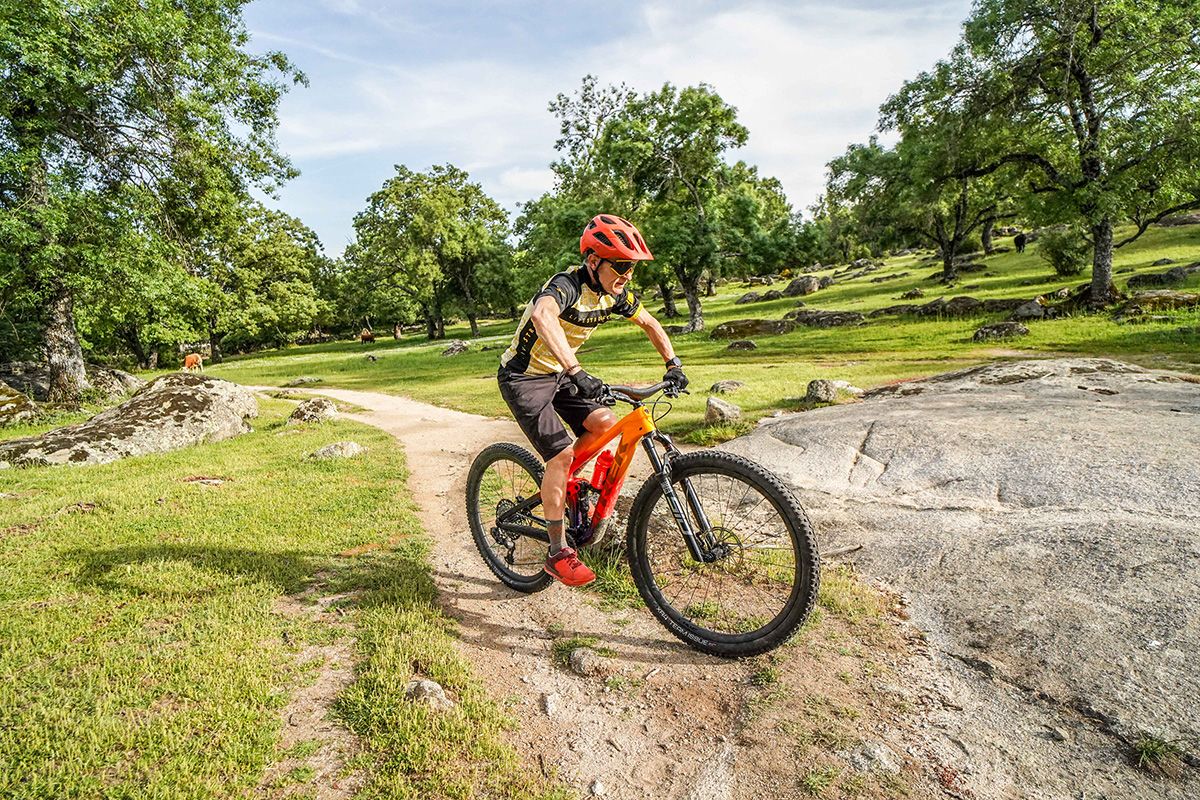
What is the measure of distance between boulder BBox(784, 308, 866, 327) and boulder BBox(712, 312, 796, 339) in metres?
1.06

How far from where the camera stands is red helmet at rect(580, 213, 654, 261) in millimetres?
4391

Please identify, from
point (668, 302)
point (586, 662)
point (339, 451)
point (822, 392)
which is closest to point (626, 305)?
point (586, 662)

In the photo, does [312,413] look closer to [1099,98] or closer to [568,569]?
[568,569]

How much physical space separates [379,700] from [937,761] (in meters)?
3.42

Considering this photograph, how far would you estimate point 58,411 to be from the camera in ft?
59.0

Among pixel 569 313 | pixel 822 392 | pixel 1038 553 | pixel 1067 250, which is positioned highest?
pixel 1067 250

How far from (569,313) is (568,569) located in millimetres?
2220

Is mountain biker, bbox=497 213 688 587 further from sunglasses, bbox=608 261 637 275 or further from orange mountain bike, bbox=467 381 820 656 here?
orange mountain bike, bbox=467 381 820 656

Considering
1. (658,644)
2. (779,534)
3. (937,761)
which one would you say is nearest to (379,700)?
(658,644)

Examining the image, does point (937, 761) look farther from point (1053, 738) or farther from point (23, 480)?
point (23, 480)

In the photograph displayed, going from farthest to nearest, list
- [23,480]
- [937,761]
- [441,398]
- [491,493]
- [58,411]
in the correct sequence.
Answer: [441,398] < [58,411] < [23,480] < [491,493] < [937,761]

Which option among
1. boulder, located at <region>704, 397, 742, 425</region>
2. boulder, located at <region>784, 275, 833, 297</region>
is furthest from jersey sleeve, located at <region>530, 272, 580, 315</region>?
boulder, located at <region>784, 275, 833, 297</region>

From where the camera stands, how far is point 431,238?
186 feet

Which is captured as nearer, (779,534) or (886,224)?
(779,534)
